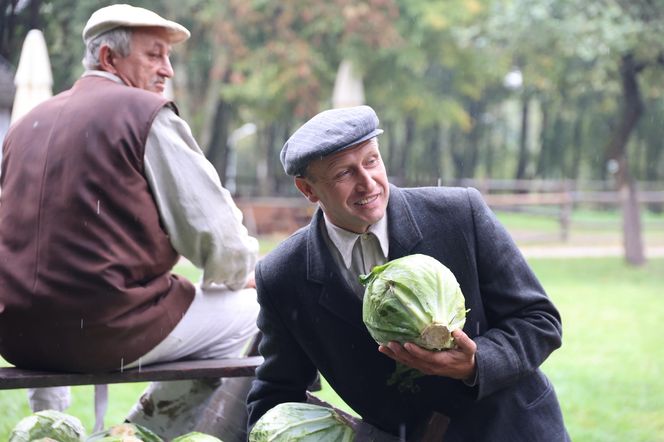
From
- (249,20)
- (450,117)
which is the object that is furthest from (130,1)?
(450,117)

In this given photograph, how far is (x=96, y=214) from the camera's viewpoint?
11.0 ft

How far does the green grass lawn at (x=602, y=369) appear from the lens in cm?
620

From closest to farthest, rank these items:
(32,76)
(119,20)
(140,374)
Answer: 1. (140,374)
2. (119,20)
3. (32,76)

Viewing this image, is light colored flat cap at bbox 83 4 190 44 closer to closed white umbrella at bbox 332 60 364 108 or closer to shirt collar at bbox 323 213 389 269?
shirt collar at bbox 323 213 389 269

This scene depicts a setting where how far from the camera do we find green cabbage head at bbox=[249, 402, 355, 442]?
2492mm

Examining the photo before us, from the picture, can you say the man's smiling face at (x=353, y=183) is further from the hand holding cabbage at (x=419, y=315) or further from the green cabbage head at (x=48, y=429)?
the green cabbage head at (x=48, y=429)

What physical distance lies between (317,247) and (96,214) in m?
1.04

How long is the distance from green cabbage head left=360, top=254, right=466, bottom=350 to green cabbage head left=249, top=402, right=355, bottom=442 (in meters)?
0.37

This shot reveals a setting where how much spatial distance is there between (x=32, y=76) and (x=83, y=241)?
5.72 m

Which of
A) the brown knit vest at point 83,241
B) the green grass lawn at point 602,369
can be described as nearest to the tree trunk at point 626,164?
the green grass lawn at point 602,369

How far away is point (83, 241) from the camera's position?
3.32 meters

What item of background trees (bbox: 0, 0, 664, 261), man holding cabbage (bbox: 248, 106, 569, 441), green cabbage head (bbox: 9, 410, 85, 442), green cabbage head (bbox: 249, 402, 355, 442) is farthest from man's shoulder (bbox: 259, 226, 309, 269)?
background trees (bbox: 0, 0, 664, 261)

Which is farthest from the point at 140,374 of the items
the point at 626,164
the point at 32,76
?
the point at 626,164

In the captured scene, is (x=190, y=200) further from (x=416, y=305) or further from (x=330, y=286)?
(x=416, y=305)
